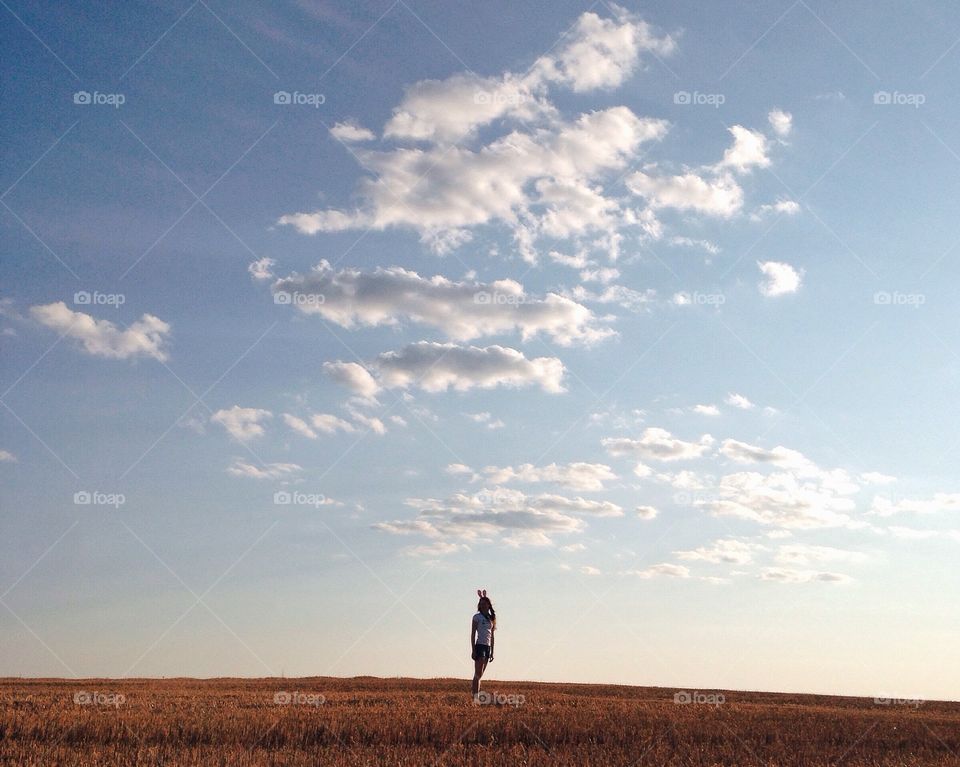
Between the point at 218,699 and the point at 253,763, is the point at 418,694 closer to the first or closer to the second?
the point at 218,699

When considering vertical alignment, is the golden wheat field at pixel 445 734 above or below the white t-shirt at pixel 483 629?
below

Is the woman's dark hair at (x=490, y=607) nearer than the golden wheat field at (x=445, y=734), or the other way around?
the golden wheat field at (x=445, y=734)

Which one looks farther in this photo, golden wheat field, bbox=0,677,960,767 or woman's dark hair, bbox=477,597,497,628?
woman's dark hair, bbox=477,597,497,628

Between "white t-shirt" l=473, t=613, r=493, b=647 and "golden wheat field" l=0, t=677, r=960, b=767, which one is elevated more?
"white t-shirt" l=473, t=613, r=493, b=647

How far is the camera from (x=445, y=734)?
1733 cm

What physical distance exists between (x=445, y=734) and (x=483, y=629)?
6626mm

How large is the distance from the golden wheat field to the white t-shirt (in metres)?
1.68

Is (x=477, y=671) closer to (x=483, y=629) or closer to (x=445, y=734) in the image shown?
(x=483, y=629)

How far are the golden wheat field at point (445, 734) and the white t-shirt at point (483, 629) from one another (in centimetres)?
168

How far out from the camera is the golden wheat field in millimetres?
15062

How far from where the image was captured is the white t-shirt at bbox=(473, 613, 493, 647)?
23.9m

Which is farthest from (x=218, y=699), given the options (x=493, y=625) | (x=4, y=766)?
(x=4, y=766)

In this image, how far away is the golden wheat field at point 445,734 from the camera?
49.4 feet

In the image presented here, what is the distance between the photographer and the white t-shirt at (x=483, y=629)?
23.9 metres
